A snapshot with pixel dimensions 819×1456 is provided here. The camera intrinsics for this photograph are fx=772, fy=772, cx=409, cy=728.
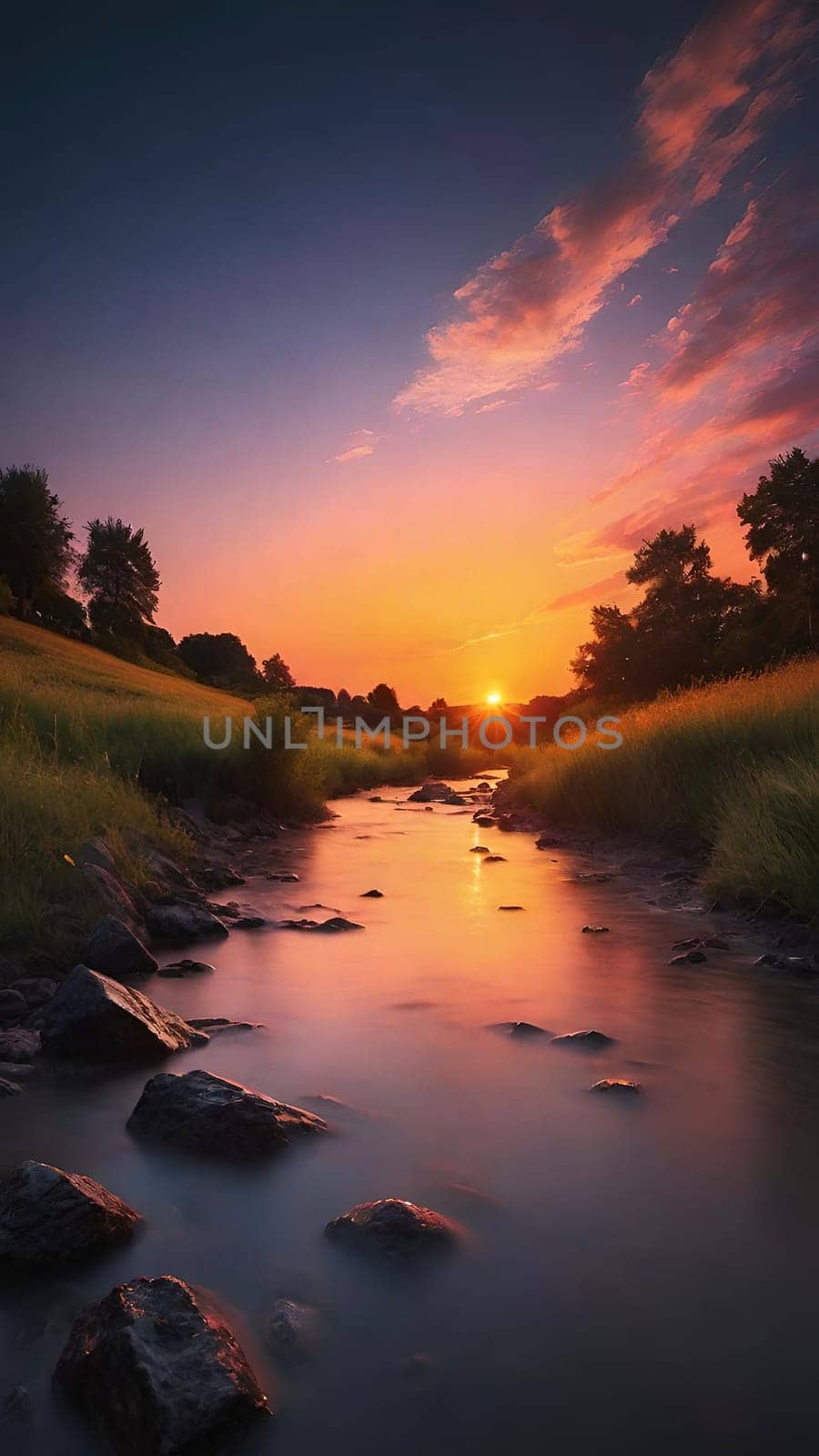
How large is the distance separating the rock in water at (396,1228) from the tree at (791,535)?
39.4 m

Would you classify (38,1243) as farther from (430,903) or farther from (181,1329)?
(430,903)

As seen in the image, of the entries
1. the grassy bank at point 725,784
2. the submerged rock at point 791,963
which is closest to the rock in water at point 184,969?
the submerged rock at point 791,963

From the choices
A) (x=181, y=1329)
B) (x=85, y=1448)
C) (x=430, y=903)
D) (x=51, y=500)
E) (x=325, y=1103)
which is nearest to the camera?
(x=85, y=1448)

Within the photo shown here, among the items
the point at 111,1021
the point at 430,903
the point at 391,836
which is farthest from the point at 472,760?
the point at 111,1021

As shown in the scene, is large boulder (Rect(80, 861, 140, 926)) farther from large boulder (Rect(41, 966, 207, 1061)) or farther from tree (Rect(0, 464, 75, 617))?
tree (Rect(0, 464, 75, 617))

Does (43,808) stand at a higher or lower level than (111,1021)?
higher

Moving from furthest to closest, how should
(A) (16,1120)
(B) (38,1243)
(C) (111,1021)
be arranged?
1. (C) (111,1021)
2. (A) (16,1120)
3. (B) (38,1243)

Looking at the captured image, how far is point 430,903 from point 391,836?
6709 mm

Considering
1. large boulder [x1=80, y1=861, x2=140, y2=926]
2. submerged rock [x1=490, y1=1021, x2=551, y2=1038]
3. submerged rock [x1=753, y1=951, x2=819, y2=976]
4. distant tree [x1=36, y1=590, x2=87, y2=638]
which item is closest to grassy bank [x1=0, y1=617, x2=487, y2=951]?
large boulder [x1=80, y1=861, x2=140, y2=926]

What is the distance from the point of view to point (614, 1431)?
1.80 meters

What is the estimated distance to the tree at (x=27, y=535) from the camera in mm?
53438

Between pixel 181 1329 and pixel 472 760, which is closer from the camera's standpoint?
pixel 181 1329

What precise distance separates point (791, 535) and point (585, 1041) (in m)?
40.9

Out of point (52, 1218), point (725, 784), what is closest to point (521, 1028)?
point (52, 1218)
